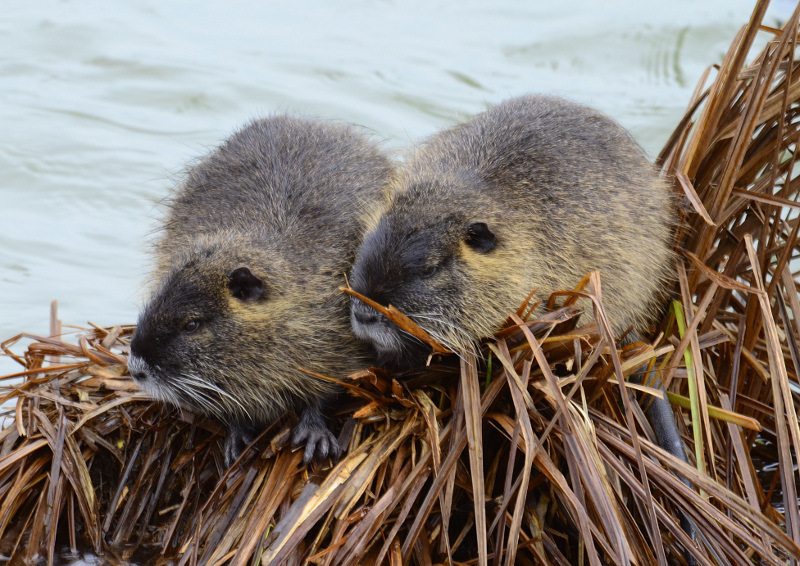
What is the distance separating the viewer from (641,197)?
4215 millimetres

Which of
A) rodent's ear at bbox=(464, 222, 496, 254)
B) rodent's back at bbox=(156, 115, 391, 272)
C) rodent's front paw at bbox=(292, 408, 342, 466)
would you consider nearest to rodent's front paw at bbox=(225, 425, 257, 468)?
rodent's front paw at bbox=(292, 408, 342, 466)

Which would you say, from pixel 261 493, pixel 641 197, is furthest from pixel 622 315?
pixel 261 493

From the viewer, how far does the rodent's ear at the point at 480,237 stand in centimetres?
389

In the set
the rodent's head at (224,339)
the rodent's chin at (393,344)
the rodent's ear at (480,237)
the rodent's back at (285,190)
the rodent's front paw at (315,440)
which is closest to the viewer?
the rodent's front paw at (315,440)

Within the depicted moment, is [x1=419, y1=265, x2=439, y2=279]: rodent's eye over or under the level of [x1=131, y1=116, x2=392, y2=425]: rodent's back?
over

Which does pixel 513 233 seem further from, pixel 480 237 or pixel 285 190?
pixel 285 190

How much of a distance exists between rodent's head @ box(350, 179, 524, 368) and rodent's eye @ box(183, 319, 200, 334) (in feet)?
2.06

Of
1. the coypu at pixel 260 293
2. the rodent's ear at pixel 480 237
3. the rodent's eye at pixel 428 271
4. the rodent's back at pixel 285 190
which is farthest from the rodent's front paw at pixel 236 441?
the rodent's ear at pixel 480 237

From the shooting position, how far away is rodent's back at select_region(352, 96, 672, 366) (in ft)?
12.5

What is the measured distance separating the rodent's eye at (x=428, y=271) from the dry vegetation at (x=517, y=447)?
349 mm

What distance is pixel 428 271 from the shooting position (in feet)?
12.6

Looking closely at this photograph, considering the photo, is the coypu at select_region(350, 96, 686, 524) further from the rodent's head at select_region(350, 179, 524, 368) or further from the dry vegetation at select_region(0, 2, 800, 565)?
the dry vegetation at select_region(0, 2, 800, 565)

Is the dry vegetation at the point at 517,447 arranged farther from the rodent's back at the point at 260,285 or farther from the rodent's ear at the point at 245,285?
the rodent's ear at the point at 245,285

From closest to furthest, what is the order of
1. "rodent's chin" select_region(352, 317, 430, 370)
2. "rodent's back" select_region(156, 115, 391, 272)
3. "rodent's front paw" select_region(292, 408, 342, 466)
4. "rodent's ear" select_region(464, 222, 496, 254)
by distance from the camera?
1. "rodent's front paw" select_region(292, 408, 342, 466)
2. "rodent's chin" select_region(352, 317, 430, 370)
3. "rodent's ear" select_region(464, 222, 496, 254)
4. "rodent's back" select_region(156, 115, 391, 272)
